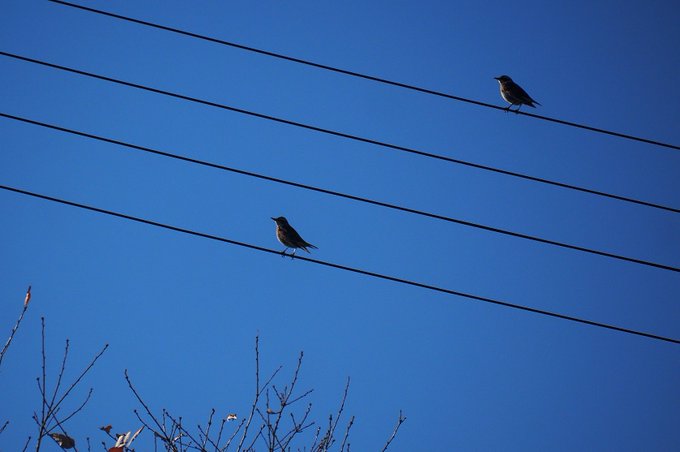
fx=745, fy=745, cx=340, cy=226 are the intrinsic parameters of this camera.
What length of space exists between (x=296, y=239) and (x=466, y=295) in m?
5.32

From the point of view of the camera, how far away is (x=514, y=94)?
11.4m

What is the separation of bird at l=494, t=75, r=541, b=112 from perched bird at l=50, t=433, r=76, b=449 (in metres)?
8.12

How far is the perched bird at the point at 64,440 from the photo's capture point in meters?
5.96

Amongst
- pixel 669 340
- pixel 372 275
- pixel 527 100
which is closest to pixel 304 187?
pixel 372 275

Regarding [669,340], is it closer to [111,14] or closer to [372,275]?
[372,275]

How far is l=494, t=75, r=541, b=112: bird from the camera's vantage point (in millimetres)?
11344

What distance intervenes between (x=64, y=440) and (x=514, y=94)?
8.20 m

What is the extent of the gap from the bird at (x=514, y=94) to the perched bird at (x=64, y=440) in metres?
8.12

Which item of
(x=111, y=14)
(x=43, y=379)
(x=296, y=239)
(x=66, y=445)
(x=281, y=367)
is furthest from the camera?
(x=296, y=239)

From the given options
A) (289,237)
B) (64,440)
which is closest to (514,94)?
(289,237)

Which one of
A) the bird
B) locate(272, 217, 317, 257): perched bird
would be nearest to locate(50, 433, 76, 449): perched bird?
locate(272, 217, 317, 257): perched bird

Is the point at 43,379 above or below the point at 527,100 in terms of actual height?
below

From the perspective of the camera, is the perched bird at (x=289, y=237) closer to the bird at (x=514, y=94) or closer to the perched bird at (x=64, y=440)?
the bird at (x=514, y=94)

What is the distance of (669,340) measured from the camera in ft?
20.5
